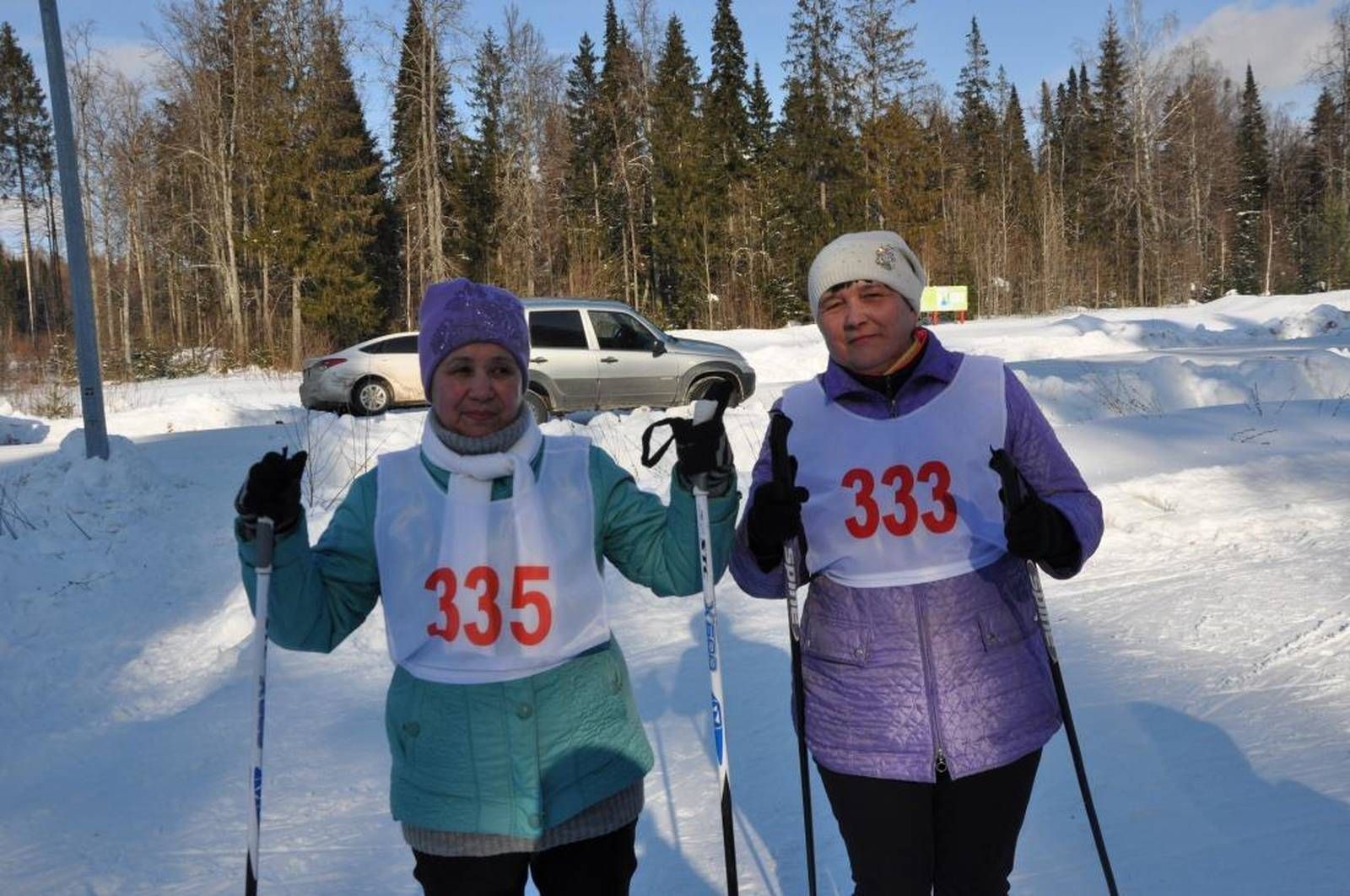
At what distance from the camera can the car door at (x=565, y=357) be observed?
42.9 ft

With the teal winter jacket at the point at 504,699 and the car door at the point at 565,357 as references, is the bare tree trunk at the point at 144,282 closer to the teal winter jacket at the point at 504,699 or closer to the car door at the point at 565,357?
the car door at the point at 565,357

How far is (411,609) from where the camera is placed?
6.17 ft

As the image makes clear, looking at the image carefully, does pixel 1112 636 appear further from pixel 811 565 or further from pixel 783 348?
pixel 783 348

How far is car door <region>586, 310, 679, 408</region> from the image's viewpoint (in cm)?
1329

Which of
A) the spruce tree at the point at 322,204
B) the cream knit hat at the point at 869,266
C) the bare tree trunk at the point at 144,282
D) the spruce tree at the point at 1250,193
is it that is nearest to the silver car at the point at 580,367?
the cream knit hat at the point at 869,266

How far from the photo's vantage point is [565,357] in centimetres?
1316

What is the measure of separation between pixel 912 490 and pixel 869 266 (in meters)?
0.50

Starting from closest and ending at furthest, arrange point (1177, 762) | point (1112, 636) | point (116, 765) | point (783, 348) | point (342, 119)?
point (1177, 762) < point (116, 765) < point (1112, 636) < point (783, 348) < point (342, 119)

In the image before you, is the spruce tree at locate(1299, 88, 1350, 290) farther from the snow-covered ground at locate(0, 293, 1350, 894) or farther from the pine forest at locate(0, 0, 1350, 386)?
the snow-covered ground at locate(0, 293, 1350, 894)

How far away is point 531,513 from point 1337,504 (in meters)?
5.53

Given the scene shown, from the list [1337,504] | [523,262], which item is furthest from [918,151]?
[1337,504]

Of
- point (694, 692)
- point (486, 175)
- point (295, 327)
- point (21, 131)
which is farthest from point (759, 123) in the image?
point (694, 692)

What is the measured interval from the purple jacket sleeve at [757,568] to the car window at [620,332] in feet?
37.2

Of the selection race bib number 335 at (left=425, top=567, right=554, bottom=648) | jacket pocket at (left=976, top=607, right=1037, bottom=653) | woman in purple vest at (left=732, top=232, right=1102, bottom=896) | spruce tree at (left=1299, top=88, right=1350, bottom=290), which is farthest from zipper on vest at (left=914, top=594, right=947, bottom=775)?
spruce tree at (left=1299, top=88, right=1350, bottom=290)
